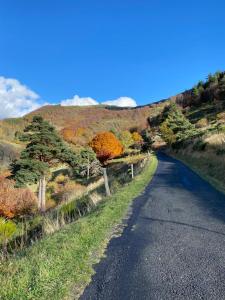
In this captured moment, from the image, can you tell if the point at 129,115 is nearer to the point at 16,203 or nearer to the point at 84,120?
the point at 84,120

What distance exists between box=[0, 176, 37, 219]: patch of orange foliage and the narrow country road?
68.3ft

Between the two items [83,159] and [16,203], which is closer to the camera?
[16,203]

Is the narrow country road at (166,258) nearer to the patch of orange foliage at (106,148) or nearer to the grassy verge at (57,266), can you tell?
the grassy verge at (57,266)

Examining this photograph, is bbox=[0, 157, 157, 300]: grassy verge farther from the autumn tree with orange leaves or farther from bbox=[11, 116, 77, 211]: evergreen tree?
the autumn tree with orange leaves

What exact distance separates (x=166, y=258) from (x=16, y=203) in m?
25.2

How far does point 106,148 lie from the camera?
244ft

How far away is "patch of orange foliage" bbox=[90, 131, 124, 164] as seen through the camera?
7406 centimetres

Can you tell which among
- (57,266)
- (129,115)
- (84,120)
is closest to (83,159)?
(57,266)

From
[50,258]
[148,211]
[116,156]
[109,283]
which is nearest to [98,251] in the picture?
[50,258]

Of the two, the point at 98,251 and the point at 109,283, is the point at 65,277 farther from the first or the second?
the point at 98,251

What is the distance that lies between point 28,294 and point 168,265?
236 cm

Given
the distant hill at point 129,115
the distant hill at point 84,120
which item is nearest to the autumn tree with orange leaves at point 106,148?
the distant hill at point 129,115

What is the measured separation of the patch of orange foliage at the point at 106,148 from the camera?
243ft

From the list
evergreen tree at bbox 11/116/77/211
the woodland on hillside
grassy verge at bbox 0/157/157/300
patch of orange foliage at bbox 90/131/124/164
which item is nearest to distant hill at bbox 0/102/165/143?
the woodland on hillside
